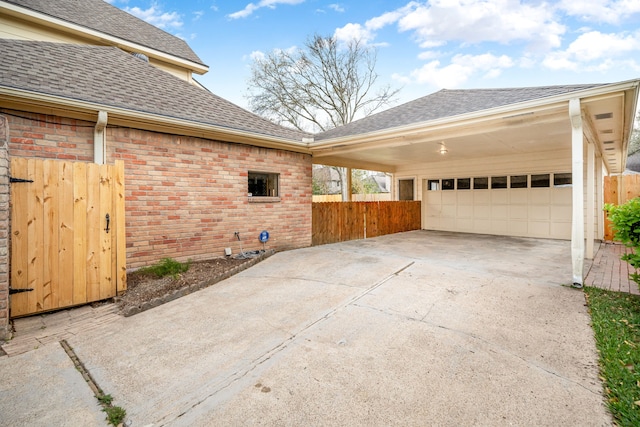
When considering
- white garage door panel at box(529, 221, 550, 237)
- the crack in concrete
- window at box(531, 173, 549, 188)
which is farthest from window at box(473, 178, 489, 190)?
the crack in concrete

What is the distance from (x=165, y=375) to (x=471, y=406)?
7.63 feet

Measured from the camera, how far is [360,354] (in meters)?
2.66

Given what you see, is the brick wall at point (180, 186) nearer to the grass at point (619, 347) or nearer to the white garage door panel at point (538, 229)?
the grass at point (619, 347)

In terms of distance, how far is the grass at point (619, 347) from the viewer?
1.93 metres

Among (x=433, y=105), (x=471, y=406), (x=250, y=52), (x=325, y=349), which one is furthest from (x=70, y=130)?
(x=250, y=52)

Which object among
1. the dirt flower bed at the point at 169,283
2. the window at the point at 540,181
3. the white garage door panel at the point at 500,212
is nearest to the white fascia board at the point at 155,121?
the dirt flower bed at the point at 169,283

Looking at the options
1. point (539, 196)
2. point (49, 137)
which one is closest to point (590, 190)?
point (539, 196)

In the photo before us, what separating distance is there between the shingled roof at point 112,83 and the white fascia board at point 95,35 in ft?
6.28

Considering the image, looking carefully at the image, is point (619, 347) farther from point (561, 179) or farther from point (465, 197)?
point (465, 197)

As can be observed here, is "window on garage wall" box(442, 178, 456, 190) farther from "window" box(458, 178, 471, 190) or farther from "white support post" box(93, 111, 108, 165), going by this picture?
"white support post" box(93, 111, 108, 165)

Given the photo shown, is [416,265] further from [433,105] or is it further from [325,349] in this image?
[433,105]

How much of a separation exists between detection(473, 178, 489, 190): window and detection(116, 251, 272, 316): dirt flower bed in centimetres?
889

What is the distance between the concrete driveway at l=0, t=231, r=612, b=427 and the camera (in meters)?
1.97

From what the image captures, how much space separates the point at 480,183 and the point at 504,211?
50.4 inches
